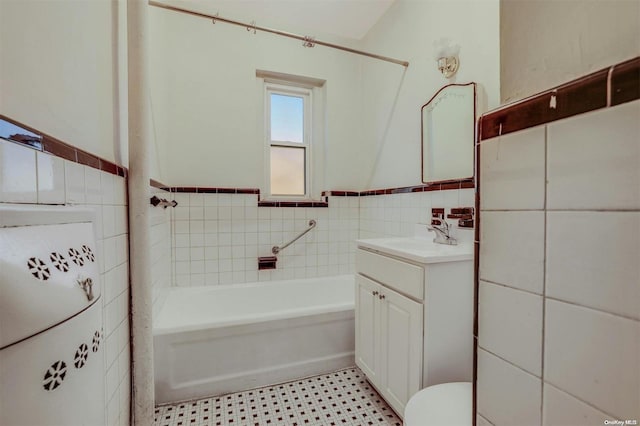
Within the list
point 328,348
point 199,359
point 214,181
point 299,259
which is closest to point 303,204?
point 299,259

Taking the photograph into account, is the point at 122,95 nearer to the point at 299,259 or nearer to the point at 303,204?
the point at 303,204

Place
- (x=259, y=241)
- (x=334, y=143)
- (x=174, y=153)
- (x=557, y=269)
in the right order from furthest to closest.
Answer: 1. (x=334, y=143)
2. (x=259, y=241)
3. (x=174, y=153)
4. (x=557, y=269)

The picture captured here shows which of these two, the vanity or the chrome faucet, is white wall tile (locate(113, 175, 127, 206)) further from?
the chrome faucet

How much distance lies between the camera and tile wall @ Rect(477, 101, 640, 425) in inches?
11.8

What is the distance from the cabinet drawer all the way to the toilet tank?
110 cm

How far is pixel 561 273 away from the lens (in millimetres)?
362

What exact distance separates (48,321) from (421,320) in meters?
1.19

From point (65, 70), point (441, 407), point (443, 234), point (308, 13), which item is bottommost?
point (441, 407)

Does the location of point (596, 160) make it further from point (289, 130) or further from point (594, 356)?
point (289, 130)

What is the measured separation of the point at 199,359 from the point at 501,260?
1692 millimetres

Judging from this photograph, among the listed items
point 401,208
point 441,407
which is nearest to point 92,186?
point 441,407

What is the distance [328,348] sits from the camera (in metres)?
1.83

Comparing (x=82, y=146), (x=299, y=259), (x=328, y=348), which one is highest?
(x=82, y=146)

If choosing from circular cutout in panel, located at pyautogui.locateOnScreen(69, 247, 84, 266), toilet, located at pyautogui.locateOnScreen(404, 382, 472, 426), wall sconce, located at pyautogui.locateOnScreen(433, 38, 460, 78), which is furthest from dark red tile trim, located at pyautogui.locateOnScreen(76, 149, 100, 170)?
wall sconce, located at pyautogui.locateOnScreen(433, 38, 460, 78)
